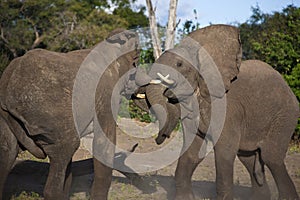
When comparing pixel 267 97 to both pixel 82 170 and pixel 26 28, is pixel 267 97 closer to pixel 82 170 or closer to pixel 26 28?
pixel 82 170

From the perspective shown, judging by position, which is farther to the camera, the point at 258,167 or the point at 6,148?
the point at 258,167

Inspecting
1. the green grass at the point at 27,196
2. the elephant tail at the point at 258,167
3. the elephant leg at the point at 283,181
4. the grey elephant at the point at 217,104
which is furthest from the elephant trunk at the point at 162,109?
the green grass at the point at 27,196

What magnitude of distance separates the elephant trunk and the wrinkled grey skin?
623mm

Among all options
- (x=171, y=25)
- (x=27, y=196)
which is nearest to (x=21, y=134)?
(x=27, y=196)

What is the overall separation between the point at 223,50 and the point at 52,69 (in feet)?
6.56

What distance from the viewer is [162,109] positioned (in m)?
6.18

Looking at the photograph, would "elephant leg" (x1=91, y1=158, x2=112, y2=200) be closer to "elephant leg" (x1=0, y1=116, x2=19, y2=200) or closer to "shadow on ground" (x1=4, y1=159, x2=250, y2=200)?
"elephant leg" (x1=0, y1=116, x2=19, y2=200)

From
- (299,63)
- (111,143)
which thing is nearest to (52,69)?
(111,143)

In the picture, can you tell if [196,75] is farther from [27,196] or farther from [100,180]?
[27,196]

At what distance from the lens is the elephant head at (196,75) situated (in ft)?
20.1

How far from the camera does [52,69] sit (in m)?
5.38

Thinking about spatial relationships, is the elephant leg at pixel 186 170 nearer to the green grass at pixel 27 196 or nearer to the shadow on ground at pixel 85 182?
the shadow on ground at pixel 85 182

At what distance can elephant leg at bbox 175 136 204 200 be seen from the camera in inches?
265

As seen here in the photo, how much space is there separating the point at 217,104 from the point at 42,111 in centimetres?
204
